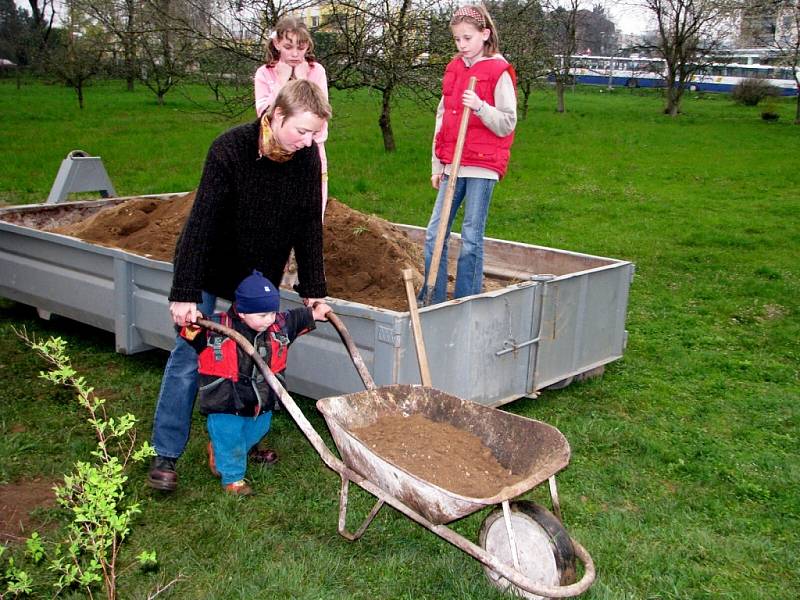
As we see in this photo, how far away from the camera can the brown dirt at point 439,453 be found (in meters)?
3.57

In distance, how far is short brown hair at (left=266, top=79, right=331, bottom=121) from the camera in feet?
12.3

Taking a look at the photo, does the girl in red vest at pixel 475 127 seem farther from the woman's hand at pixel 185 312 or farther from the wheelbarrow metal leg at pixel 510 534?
the wheelbarrow metal leg at pixel 510 534

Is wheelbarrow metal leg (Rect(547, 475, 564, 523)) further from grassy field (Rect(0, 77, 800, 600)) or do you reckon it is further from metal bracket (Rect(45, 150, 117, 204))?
metal bracket (Rect(45, 150, 117, 204))

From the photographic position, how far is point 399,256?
6.13 meters

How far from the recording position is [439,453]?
147 inches

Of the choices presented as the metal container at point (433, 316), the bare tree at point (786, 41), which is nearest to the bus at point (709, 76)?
the bare tree at point (786, 41)

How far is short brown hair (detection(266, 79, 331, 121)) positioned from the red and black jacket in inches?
38.7

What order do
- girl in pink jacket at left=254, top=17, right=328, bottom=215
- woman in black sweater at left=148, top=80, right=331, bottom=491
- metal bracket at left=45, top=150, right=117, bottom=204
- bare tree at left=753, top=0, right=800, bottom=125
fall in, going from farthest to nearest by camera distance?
bare tree at left=753, top=0, right=800, bottom=125 < metal bracket at left=45, top=150, right=117, bottom=204 < girl in pink jacket at left=254, top=17, right=328, bottom=215 < woman in black sweater at left=148, top=80, right=331, bottom=491

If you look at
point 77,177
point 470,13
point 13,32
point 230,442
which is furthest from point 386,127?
point 13,32

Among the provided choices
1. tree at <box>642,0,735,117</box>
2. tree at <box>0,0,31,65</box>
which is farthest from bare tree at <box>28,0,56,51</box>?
tree at <box>642,0,735,117</box>

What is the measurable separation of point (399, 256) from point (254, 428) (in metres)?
2.02

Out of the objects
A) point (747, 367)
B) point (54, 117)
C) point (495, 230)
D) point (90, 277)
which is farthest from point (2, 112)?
point (747, 367)

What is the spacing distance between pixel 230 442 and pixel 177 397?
1.16ft

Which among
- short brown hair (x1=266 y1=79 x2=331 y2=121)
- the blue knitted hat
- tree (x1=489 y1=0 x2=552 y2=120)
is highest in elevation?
tree (x1=489 y1=0 x2=552 y2=120)
